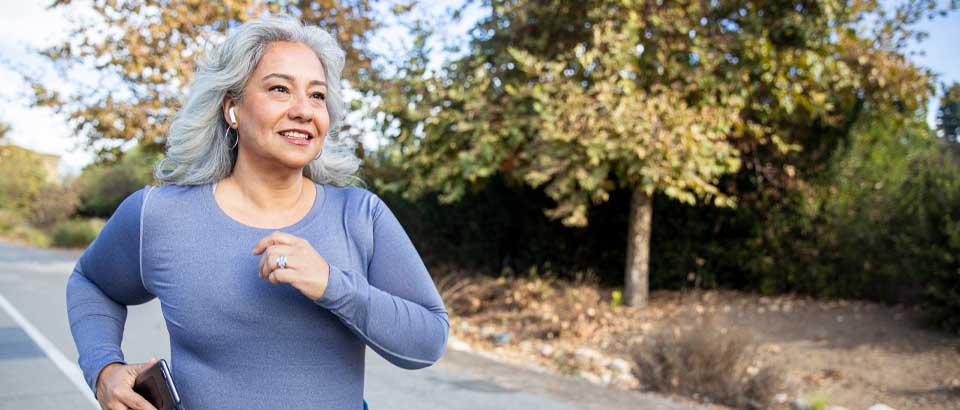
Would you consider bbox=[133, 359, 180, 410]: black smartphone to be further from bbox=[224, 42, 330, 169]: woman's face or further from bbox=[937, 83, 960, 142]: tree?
bbox=[937, 83, 960, 142]: tree

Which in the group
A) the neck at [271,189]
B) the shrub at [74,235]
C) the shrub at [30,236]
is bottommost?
the shrub at [30,236]

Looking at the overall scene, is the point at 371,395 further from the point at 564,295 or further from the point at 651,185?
the point at 564,295

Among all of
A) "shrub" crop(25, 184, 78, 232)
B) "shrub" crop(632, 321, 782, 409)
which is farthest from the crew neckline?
"shrub" crop(25, 184, 78, 232)

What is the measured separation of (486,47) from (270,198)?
8.95 meters

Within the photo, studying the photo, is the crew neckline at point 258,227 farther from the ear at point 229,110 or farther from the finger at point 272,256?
the finger at point 272,256

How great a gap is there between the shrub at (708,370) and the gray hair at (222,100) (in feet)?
16.6

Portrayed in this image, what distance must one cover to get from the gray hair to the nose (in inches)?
5.7

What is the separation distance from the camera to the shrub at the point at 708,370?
20.4 ft

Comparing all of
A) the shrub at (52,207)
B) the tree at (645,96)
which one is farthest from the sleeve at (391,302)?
the shrub at (52,207)

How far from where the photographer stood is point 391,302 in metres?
1.71

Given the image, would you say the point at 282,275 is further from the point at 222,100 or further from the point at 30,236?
the point at 30,236

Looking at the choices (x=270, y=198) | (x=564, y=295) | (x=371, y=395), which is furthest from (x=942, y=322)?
(x=270, y=198)

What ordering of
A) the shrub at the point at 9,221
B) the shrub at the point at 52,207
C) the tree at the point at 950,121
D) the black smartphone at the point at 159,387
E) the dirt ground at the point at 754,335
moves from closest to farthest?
the black smartphone at the point at 159,387 → the dirt ground at the point at 754,335 → the tree at the point at 950,121 → the shrub at the point at 52,207 → the shrub at the point at 9,221

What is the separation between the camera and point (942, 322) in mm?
8211
